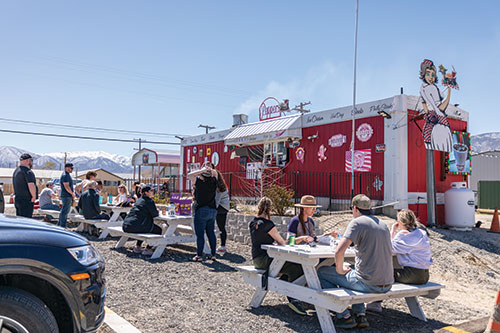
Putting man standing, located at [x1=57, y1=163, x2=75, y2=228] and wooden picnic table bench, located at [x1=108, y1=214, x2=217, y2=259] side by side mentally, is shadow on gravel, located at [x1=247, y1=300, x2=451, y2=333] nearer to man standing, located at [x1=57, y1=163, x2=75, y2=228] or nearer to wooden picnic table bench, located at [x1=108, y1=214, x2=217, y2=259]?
wooden picnic table bench, located at [x1=108, y1=214, x2=217, y2=259]

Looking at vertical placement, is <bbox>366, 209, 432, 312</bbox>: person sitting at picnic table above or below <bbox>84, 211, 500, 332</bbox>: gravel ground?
above

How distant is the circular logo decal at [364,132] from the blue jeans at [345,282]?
25.2 feet

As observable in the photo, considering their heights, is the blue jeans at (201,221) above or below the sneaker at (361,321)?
above

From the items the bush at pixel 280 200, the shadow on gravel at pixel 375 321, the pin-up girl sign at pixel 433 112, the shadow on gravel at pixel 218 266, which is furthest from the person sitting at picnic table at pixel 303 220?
the pin-up girl sign at pixel 433 112

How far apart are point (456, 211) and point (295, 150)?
5251 millimetres

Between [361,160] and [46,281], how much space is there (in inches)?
399

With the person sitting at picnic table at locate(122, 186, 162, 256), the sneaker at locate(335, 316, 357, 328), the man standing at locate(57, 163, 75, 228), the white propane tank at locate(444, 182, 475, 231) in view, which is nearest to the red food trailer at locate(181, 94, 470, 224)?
the white propane tank at locate(444, 182, 475, 231)

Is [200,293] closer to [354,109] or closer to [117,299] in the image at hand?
[117,299]

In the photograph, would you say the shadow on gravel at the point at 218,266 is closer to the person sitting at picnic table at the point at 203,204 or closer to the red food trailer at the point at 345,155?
the person sitting at picnic table at the point at 203,204

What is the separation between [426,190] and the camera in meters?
11.2

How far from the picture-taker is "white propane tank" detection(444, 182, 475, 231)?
10.8 metres

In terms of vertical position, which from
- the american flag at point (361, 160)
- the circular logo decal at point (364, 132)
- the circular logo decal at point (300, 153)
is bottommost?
the american flag at point (361, 160)

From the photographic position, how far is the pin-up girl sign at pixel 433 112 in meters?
10.6

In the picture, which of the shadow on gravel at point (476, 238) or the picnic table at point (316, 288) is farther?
the shadow on gravel at point (476, 238)
